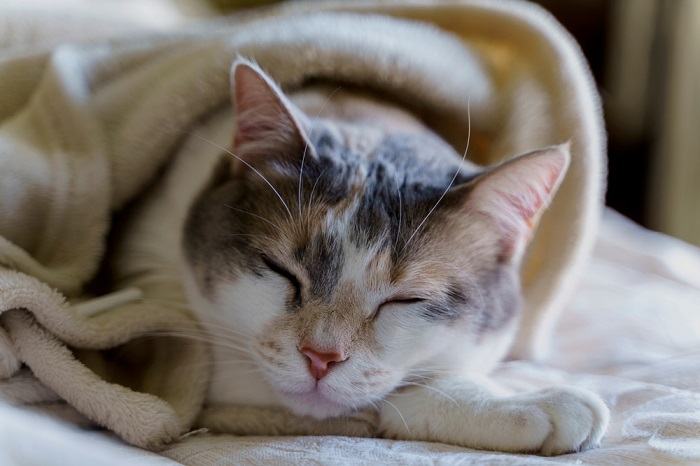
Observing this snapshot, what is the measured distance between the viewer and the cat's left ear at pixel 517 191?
1.13 metres

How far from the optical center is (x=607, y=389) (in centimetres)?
124

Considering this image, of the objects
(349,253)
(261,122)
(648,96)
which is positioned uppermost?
(261,122)

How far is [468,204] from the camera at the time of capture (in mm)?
1184

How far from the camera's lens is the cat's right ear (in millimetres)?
1162

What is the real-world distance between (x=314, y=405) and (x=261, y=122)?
453mm

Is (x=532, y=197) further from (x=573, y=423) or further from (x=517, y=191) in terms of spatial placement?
(x=573, y=423)

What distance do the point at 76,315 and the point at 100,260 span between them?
28cm

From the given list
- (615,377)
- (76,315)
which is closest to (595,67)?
(615,377)

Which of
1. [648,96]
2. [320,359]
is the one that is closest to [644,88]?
[648,96]

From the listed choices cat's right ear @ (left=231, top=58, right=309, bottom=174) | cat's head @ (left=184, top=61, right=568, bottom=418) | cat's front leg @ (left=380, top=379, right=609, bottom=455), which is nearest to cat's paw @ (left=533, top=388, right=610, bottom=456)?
cat's front leg @ (left=380, top=379, right=609, bottom=455)

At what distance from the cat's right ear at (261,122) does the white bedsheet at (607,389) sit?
0.45 meters

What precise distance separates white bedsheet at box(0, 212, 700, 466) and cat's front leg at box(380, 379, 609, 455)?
0.03 m

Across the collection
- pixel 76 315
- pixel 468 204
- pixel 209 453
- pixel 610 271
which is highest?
pixel 468 204

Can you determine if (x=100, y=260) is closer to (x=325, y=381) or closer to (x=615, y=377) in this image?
(x=325, y=381)
